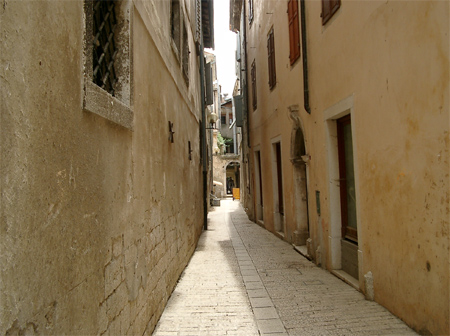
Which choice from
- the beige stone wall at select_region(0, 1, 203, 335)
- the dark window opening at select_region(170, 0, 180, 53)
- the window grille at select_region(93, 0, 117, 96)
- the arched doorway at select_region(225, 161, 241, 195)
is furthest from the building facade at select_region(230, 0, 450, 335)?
the arched doorway at select_region(225, 161, 241, 195)

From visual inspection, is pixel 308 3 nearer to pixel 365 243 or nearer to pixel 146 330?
pixel 365 243

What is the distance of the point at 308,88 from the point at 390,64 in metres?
3.04

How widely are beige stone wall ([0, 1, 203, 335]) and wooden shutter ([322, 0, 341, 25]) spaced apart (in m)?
3.31

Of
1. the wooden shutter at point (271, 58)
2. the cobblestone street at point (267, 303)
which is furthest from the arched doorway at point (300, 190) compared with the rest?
the wooden shutter at point (271, 58)

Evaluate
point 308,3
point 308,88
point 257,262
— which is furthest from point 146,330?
point 308,3

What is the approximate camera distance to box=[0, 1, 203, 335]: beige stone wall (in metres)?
1.37

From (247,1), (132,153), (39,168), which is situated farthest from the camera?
(247,1)

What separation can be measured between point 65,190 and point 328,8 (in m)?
5.52

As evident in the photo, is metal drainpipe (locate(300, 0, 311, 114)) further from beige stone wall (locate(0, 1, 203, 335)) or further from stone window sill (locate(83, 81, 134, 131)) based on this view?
stone window sill (locate(83, 81, 134, 131))

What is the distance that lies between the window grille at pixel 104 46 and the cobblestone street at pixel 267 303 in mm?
2683

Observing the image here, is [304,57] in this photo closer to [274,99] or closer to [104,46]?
[274,99]

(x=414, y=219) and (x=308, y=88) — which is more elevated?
(x=308, y=88)

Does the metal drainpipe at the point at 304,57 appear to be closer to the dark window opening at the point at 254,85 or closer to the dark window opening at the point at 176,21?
the dark window opening at the point at 176,21

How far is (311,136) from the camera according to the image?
7.01 meters
